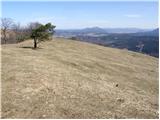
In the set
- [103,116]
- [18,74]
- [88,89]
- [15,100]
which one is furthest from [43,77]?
[103,116]

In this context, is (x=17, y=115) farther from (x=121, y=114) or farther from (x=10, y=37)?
(x=10, y=37)

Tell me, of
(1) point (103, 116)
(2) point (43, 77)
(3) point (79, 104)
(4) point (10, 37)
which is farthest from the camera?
(4) point (10, 37)

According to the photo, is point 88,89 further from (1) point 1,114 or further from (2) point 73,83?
(1) point 1,114

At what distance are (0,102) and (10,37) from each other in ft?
387

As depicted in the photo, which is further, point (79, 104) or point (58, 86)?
point (58, 86)

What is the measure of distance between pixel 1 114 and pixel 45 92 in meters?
6.20

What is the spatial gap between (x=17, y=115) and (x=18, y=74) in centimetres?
1037

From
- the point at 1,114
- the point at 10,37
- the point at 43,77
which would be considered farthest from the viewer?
the point at 10,37

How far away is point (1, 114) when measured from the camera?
1873 centimetres

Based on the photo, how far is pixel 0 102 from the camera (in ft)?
69.1

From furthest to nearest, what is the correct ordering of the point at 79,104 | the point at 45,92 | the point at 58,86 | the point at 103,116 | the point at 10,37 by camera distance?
the point at 10,37 < the point at 58,86 < the point at 45,92 < the point at 79,104 < the point at 103,116

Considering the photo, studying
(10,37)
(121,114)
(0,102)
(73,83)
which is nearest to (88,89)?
(73,83)

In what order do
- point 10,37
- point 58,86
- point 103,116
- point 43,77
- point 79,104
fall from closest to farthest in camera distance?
point 103,116
point 79,104
point 58,86
point 43,77
point 10,37

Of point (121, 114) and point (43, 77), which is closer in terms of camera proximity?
point (121, 114)
